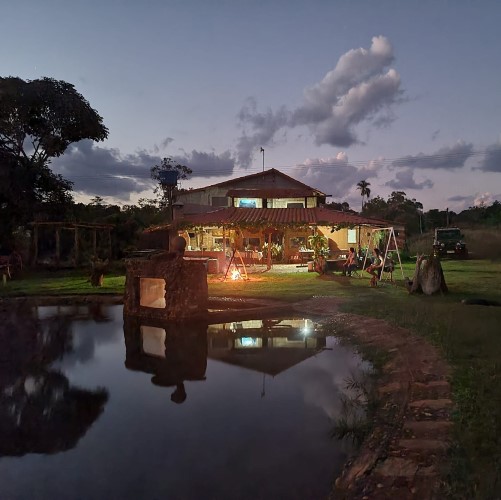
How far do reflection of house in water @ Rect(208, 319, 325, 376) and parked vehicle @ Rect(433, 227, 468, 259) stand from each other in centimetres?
2269

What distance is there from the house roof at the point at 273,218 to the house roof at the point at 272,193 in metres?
5.04

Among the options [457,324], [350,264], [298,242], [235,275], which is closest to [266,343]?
[457,324]

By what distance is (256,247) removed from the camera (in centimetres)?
3316

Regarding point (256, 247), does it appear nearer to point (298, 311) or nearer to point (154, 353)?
point (298, 311)

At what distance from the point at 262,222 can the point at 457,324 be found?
658 inches

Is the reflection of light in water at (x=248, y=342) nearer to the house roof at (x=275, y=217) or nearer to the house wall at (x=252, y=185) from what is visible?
the house roof at (x=275, y=217)

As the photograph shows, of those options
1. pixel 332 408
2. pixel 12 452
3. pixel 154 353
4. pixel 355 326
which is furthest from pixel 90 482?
pixel 355 326

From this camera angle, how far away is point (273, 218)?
25781mm

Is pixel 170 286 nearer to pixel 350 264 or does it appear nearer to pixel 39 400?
pixel 39 400

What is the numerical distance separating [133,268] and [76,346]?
3100 mm

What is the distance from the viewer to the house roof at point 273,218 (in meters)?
24.7

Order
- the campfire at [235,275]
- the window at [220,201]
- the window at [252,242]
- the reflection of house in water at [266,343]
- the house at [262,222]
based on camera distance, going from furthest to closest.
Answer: the window at [220,201] → the window at [252,242] → the house at [262,222] → the campfire at [235,275] → the reflection of house in water at [266,343]

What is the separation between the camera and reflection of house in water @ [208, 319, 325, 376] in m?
7.71

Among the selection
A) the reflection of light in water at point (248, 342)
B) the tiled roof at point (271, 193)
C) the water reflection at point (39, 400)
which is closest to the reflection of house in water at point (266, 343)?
the reflection of light in water at point (248, 342)
